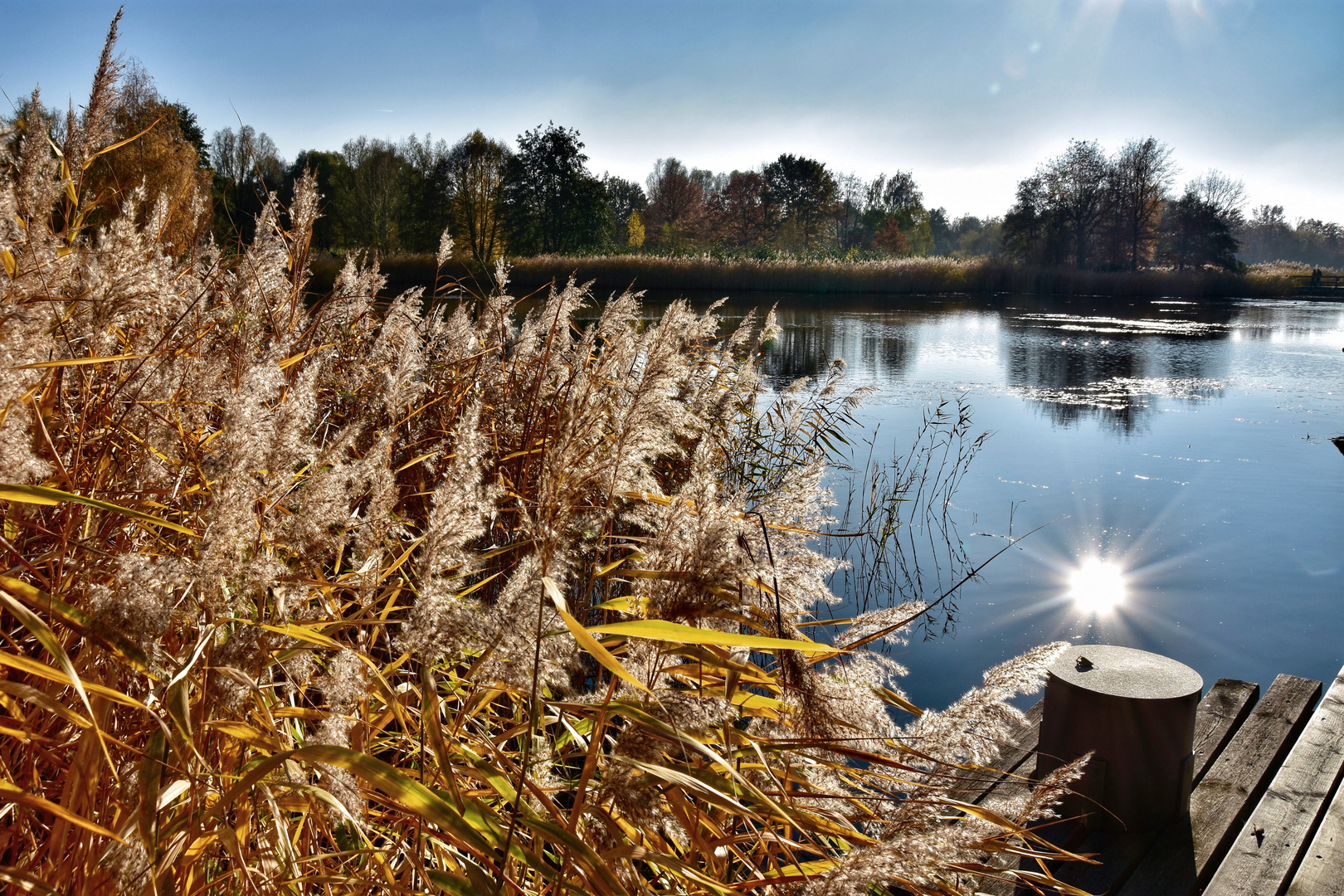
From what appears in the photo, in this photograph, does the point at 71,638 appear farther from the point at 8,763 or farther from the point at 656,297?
the point at 656,297

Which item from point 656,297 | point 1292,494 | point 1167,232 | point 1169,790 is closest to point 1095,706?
point 1169,790

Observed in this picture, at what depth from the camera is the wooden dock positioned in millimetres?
1935

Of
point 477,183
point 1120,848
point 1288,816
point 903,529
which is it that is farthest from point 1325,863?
point 477,183

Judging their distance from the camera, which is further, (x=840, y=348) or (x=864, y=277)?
(x=864, y=277)

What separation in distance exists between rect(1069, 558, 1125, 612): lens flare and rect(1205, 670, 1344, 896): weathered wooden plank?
202 centimetres

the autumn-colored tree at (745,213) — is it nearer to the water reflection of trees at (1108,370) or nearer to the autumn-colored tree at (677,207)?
the autumn-colored tree at (677,207)

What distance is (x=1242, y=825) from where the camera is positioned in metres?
2.20

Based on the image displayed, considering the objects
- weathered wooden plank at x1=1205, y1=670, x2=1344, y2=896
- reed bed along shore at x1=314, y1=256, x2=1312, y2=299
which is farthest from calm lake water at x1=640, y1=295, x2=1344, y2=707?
reed bed along shore at x1=314, y1=256, x2=1312, y2=299

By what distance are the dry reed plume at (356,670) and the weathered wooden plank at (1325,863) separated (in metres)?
0.86

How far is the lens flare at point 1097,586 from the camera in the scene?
15.3ft

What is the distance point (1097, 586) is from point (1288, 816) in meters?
2.95

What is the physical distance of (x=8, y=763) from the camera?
→ 113cm

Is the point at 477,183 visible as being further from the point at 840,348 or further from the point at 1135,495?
the point at 1135,495

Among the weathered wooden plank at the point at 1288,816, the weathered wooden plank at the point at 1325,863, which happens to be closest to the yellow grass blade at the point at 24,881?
the weathered wooden plank at the point at 1288,816
